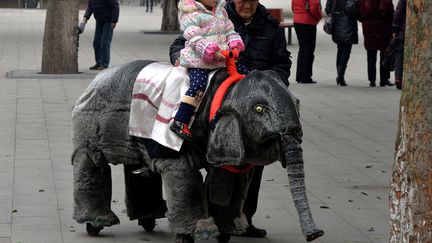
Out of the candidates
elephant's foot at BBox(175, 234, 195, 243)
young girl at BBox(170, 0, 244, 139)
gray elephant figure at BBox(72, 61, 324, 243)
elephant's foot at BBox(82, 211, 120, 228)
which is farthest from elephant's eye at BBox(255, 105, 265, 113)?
elephant's foot at BBox(82, 211, 120, 228)

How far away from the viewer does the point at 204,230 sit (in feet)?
23.5

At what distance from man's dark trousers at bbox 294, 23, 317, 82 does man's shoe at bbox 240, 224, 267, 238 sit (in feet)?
36.4

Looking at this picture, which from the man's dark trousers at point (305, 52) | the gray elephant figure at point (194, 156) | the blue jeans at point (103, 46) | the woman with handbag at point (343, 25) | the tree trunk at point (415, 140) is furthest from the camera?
the blue jeans at point (103, 46)

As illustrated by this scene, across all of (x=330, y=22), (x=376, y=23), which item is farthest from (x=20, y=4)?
(x=376, y=23)

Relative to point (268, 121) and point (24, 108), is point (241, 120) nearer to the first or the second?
point (268, 121)

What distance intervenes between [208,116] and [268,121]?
0.51 meters

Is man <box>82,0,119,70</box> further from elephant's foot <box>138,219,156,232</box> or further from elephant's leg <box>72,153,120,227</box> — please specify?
elephant's leg <box>72,153,120,227</box>

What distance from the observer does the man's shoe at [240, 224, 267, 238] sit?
805 centimetres

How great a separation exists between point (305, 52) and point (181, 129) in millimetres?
12216

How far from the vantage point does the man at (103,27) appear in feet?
68.4

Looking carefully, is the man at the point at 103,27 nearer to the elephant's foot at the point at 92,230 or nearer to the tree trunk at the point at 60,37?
the tree trunk at the point at 60,37

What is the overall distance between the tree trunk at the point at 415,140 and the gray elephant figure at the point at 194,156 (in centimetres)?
52

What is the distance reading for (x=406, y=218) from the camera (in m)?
6.17

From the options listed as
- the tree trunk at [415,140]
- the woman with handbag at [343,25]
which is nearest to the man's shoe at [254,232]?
the tree trunk at [415,140]
